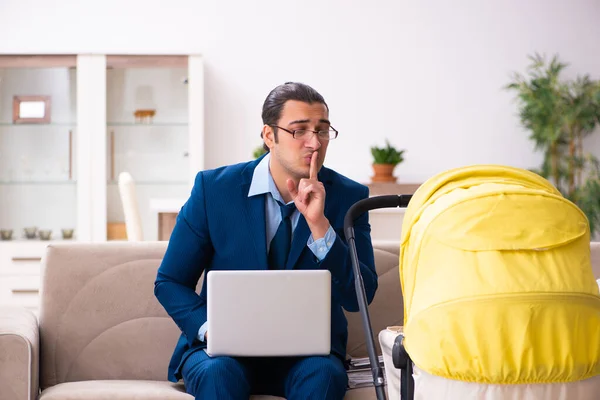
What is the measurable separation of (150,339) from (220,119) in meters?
3.90

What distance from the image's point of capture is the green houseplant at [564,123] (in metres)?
5.96

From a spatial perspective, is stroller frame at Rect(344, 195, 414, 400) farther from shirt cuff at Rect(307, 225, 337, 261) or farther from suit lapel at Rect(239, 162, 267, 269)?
suit lapel at Rect(239, 162, 267, 269)

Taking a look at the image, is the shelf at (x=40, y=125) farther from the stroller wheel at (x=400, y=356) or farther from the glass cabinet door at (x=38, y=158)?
the stroller wheel at (x=400, y=356)

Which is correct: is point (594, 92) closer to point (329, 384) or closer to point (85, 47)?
point (85, 47)

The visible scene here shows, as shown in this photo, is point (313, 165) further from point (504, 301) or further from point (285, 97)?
point (504, 301)

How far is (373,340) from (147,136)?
14.3 ft

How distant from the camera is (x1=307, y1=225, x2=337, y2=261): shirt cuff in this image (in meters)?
2.24

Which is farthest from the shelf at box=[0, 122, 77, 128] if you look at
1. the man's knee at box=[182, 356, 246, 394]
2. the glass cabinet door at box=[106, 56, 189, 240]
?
the man's knee at box=[182, 356, 246, 394]

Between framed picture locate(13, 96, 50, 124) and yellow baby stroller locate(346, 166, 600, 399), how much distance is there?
4.76 metres

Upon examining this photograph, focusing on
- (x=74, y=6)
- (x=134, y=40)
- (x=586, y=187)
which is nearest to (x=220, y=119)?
(x=134, y=40)

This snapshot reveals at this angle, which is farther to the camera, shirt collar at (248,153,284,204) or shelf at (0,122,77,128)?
shelf at (0,122,77,128)

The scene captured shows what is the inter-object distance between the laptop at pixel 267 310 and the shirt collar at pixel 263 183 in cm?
40

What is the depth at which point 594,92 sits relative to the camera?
20.0ft

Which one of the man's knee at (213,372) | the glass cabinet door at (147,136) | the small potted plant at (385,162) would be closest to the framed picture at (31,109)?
the glass cabinet door at (147,136)
